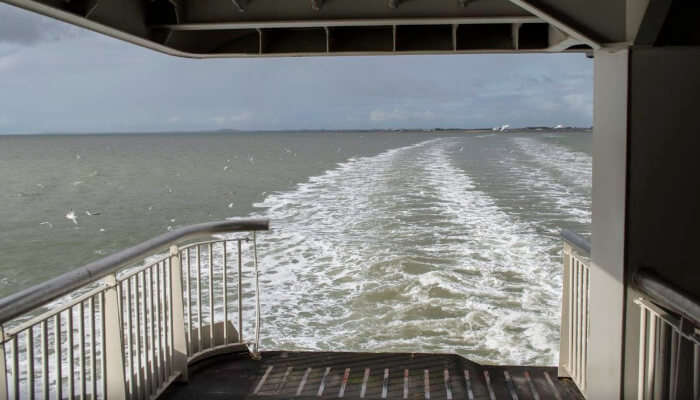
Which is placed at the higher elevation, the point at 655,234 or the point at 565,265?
the point at 655,234

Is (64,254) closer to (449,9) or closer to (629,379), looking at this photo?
(449,9)

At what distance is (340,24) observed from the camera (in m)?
4.74

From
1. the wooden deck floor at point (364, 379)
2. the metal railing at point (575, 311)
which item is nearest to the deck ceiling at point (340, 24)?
the metal railing at point (575, 311)

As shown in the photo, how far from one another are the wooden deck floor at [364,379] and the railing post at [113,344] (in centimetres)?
68

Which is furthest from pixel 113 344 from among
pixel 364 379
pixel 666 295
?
pixel 666 295

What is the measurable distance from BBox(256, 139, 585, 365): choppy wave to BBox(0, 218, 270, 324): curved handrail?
12.6 ft

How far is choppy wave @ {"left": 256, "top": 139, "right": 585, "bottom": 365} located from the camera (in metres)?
7.80

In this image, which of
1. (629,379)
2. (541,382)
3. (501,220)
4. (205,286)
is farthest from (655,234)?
(501,220)

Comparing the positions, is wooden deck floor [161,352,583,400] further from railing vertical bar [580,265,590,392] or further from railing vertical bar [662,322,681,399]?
railing vertical bar [662,322,681,399]

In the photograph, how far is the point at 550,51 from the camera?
5.13 meters

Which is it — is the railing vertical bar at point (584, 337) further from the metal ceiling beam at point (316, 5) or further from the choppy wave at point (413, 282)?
the choppy wave at point (413, 282)

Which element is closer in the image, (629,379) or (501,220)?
(629,379)

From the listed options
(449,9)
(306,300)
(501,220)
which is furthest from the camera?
(501,220)

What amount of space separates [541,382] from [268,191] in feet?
78.4
